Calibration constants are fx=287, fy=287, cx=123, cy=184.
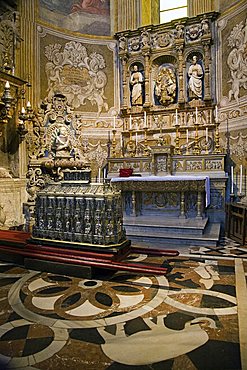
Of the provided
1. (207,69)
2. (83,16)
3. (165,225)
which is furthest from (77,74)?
(165,225)

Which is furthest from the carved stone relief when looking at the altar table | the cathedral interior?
the altar table

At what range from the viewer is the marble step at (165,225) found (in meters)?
5.67

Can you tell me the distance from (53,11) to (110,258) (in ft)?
25.7

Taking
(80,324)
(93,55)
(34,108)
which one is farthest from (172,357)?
(93,55)

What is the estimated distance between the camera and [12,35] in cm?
702

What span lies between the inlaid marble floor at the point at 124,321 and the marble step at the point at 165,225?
1890 millimetres

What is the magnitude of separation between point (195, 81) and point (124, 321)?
273 inches

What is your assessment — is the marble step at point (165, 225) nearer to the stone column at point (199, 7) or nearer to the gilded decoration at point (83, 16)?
the stone column at point (199, 7)

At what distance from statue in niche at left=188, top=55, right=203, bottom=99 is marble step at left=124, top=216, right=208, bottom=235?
3577 millimetres

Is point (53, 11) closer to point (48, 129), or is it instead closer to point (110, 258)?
point (48, 129)

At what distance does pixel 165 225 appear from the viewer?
5887 mm

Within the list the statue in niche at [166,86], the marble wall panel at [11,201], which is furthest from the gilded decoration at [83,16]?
the marble wall panel at [11,201]

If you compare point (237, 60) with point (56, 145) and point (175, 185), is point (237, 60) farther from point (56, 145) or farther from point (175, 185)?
point (56, 145)

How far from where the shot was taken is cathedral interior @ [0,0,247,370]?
229cm
